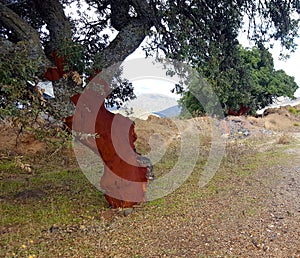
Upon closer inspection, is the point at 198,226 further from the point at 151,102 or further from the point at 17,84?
the point at 151,102

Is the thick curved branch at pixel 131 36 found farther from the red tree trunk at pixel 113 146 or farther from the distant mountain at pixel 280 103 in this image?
the distant mountain at pixel 280 103

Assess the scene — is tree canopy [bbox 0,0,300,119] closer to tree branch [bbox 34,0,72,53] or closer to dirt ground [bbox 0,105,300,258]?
tree branch [bbox 34,0,72,53]

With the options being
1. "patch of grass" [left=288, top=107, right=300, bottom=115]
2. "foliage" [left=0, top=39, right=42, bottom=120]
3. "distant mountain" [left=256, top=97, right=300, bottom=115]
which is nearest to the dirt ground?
"foliage" [left=0, top=39, right=42, bottom=120]

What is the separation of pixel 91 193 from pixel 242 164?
12.9ft

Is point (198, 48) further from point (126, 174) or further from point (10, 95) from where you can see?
point (10, 95)

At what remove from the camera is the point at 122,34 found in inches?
188

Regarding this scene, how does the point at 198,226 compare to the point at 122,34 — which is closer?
the point at 198,226

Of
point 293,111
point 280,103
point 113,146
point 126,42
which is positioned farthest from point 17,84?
point 280,103

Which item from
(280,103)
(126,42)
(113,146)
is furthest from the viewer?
(280,103)

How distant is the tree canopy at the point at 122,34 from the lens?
371cm

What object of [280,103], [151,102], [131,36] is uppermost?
[280,103]

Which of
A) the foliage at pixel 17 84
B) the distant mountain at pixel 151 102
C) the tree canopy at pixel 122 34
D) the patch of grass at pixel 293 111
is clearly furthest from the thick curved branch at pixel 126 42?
the patch of grass at pixel 293 111

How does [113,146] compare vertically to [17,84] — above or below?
below

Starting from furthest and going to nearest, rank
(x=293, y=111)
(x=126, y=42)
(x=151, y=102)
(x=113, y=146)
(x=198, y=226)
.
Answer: (x=293, y=111)
(x=151, y=102)
(x=126, y=42)
(x=113, y=146)
(x=198, y=226)
